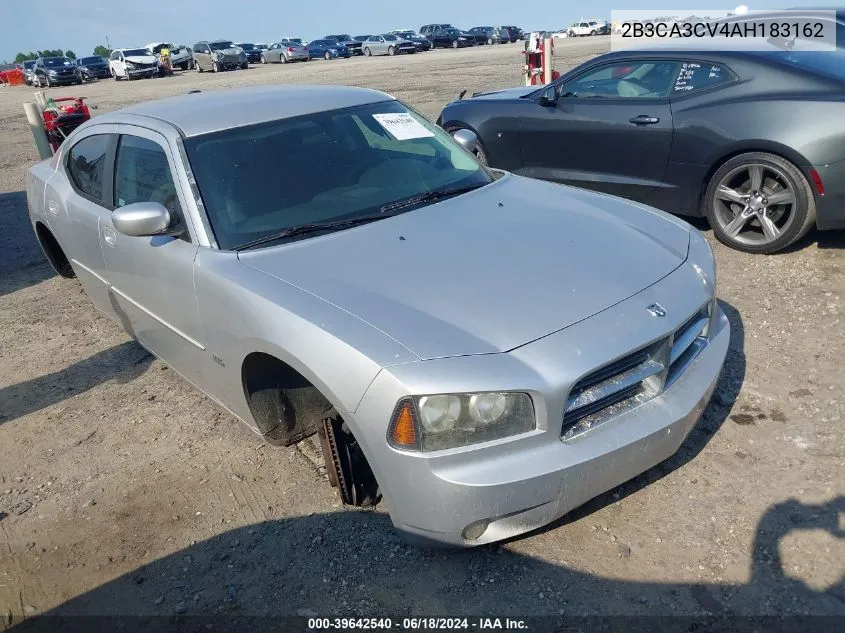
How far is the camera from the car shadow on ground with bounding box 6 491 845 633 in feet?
7.51

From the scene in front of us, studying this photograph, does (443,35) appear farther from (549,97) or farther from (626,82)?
(626,82)

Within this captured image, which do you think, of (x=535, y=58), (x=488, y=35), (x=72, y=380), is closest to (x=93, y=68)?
(x=488, y=35)

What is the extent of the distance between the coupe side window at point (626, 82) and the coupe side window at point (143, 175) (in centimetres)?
392

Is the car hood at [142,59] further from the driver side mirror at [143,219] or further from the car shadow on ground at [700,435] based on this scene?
the car shadow on ground at [700,435]

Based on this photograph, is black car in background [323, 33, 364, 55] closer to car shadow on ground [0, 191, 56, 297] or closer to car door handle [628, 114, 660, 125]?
car shadow on ground [0, 191, 56, 297]

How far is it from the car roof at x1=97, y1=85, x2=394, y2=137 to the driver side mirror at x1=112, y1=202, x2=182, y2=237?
0.49 m

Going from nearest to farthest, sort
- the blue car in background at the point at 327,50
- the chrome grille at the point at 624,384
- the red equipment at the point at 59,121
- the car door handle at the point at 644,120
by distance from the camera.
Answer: the chrome grille at the point at 624,384 → the car door handle at the point at 644,120 → the red equipment at the point at 59,121 → the blue car in background at the point at 327,50

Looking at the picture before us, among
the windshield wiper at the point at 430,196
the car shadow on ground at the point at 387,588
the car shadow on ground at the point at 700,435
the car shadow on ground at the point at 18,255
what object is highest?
the windshield wiper at the point at 430,196

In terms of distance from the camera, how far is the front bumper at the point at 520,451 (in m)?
2.16

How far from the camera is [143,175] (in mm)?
3547

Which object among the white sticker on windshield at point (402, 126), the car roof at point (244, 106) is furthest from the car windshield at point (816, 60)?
the car roof at point (244, 106)

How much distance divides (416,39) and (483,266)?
146ft

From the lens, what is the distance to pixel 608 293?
2.52 meters

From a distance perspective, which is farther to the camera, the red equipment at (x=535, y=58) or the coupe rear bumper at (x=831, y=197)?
the red equipment at (x=535, y=58)
